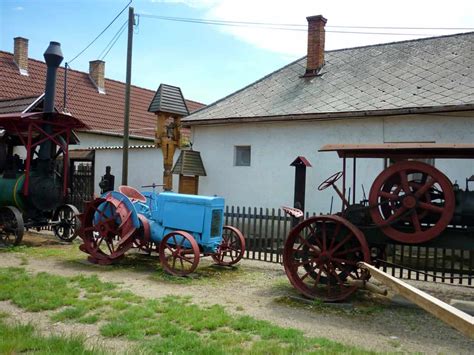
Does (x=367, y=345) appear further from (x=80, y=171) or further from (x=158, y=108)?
(x=80, y=171)

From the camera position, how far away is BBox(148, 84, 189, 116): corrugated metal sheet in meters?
14.3

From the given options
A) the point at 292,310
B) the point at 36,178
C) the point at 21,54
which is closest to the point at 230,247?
the point at 292,310

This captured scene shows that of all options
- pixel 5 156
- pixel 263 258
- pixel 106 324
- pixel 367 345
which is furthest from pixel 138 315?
pixel 5 156

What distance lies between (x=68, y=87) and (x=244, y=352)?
78.9 feet

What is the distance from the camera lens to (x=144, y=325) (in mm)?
5078

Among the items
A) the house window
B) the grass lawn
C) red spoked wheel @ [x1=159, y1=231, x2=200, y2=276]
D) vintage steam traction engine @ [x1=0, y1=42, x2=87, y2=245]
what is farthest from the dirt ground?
the house window

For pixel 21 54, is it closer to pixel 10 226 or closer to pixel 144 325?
pixel 10 226

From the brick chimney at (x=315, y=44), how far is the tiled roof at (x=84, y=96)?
1112 centimetres

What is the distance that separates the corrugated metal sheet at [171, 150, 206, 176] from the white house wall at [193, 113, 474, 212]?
262 millimetres

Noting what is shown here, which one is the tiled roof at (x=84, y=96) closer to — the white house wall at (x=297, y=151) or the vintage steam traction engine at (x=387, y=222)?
the white house wall at (x=297, y=151)

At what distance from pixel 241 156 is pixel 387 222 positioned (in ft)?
28.5

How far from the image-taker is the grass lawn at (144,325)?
4.36 metres

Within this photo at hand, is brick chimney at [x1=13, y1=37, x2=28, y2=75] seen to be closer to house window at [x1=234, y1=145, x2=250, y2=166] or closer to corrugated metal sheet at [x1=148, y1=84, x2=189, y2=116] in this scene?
corrugated metal sheet at [x1=148, y1=84, x2=189, y2=116]

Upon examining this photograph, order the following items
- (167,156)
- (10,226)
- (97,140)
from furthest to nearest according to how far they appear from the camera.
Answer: (97,140), (167,156), (10,226)
